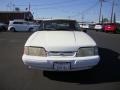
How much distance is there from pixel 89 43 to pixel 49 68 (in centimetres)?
118

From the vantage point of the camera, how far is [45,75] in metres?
6.96

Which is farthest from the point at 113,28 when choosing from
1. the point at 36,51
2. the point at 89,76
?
the point at 36,51

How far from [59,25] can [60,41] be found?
1.97m

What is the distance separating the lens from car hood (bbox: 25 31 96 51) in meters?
6.16

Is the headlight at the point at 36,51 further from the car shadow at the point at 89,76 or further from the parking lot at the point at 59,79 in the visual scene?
the car shadow at the point at 89,76

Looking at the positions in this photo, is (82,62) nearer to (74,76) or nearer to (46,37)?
(74,76)

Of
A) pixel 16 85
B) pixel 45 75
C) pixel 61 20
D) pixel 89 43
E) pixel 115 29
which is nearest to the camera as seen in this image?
pixel 16 85

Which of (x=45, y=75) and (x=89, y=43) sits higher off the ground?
(x=89, y=43)

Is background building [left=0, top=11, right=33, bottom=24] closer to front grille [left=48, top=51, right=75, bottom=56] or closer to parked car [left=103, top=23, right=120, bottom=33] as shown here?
parked car [left=103, top=23, right=120, bottom=33]

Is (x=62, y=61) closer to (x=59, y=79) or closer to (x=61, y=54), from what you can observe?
(x=61, y=54)

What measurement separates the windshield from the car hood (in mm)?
1020

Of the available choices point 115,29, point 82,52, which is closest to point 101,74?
point 82,52

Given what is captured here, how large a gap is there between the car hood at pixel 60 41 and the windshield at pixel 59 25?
1.02 m

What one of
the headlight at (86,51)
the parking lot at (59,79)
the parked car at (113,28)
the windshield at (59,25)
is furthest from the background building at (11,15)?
the headlight at (86,51)
